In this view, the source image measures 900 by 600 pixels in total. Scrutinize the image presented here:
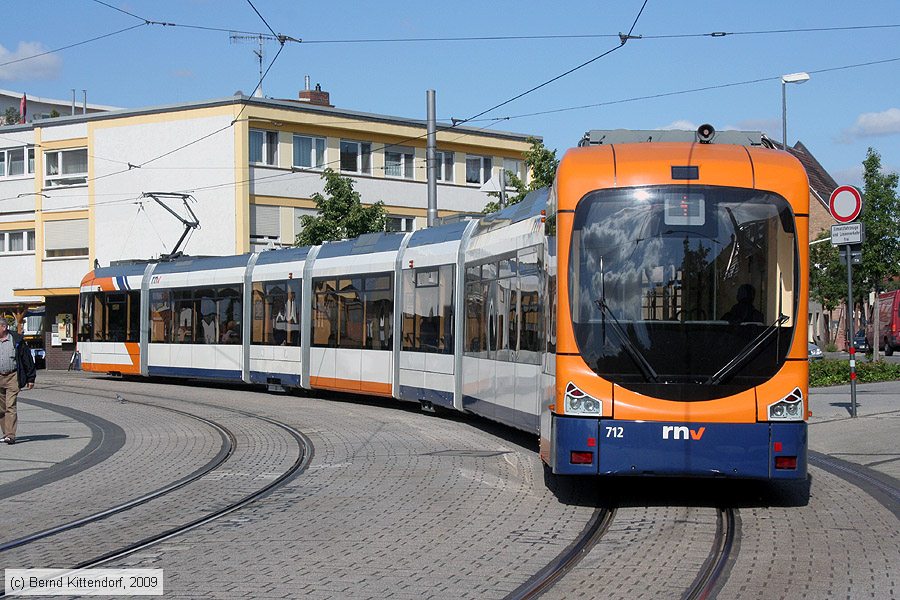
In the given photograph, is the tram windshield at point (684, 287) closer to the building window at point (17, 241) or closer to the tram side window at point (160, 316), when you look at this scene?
the tram side window at point (160, 316)

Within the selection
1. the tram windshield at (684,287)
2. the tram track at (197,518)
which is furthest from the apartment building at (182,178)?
the tram windshield at (684,287)

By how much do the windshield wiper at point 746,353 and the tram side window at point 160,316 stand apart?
66.8 ft

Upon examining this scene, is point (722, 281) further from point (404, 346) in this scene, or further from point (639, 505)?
point (404, 346)

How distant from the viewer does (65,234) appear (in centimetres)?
4641

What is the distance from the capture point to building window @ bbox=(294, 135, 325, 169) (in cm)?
4538

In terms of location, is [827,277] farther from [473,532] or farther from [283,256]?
[473,532]

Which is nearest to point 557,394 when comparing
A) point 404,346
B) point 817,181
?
point 404,346

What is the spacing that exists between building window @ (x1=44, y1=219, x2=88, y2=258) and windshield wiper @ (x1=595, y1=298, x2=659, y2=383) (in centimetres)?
3934

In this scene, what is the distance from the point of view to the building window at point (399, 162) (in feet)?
158

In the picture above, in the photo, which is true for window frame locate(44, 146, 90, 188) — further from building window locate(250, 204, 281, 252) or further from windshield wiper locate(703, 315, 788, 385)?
windshield wiper locate(703, 315, 788, 385)

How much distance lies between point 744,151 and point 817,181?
70.7 m

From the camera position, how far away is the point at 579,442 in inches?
375

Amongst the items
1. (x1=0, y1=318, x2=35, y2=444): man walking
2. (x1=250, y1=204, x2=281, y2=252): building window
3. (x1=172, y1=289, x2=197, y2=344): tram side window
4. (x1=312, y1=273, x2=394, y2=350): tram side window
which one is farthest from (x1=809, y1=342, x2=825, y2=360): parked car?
(x1=0, y1=318, x2=35, y2=444): man walking

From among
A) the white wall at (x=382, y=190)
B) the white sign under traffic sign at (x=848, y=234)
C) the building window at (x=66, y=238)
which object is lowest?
the white sign under traffic sign at (x=848, y=234)
